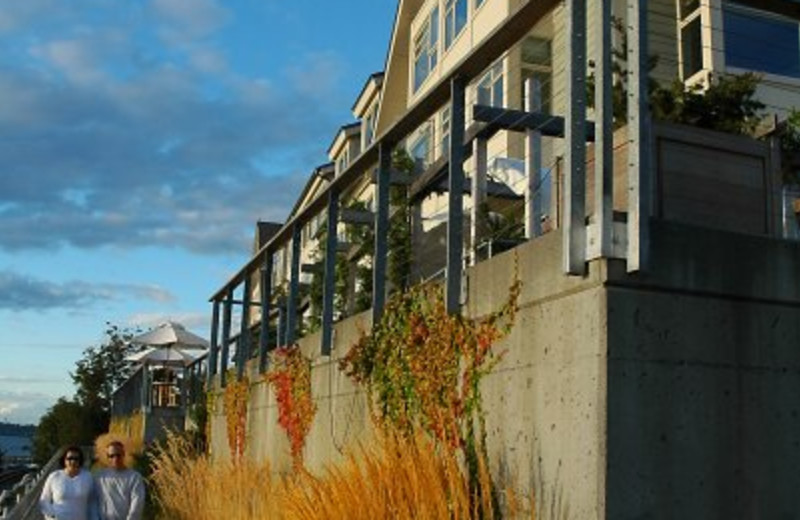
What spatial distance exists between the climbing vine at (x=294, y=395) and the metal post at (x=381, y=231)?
76.5 inches

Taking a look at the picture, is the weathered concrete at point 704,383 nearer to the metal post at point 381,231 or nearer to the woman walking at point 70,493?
the metal post at point 381,231

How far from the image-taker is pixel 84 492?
26.2 ft

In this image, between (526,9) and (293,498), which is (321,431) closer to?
(293,498)

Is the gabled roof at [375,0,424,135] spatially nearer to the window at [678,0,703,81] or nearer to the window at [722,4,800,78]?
the window at [722,4,800,78]

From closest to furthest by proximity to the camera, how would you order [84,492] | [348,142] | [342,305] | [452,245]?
[452,245], [84,492], [342,305], [348,142]

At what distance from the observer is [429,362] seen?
19.7ft

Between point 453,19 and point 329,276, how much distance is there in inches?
599

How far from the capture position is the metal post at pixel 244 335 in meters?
13.7

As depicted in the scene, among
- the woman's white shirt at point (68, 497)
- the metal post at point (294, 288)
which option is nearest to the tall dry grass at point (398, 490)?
the woman's white shirt at point (68, 497)


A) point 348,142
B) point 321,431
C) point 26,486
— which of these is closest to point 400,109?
point 348,142

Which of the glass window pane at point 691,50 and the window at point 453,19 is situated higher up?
the window at point 453,19

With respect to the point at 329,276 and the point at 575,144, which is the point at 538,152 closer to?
the point at 329,276

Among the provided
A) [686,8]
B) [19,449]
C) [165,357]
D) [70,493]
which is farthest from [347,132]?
[19,449]

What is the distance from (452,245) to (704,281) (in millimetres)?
1828
